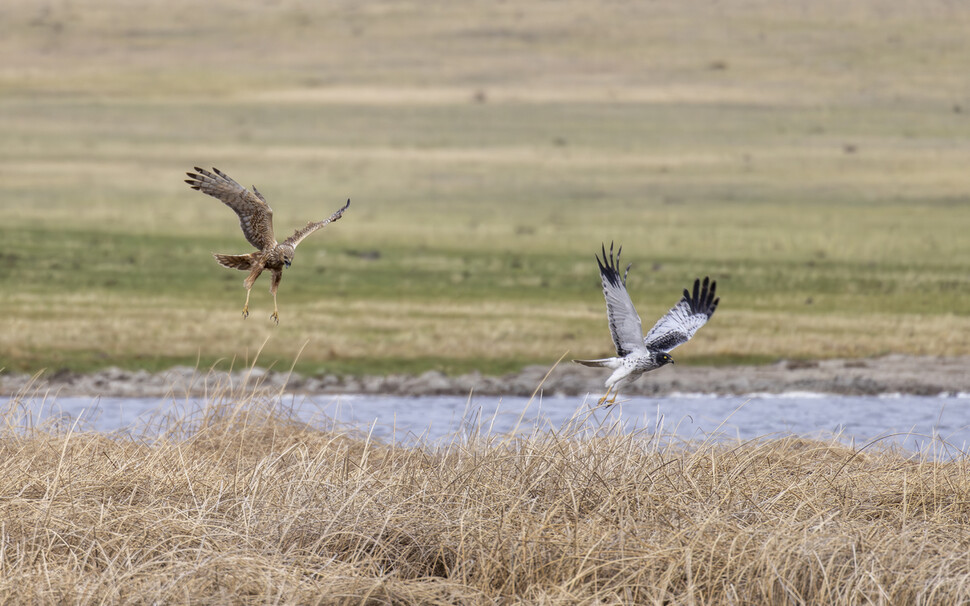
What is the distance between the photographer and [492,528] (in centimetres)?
836

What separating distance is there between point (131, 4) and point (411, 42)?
22653mm

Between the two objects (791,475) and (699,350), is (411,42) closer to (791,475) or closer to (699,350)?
(699,350)

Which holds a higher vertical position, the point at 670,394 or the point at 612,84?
the point at 612,84

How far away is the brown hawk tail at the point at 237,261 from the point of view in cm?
891

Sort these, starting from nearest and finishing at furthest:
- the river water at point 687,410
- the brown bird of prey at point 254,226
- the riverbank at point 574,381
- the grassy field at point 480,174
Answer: the brown bird of prey at point 254,226 < the river water at point 687,410 < the riverbank at point 574,381 < the grassy field at point 480,174

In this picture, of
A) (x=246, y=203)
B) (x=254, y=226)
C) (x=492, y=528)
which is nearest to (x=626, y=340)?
(x=492, y=528)

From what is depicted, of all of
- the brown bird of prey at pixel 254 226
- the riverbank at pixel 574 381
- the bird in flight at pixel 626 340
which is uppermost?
the brown bird of prey at pixel 254 226

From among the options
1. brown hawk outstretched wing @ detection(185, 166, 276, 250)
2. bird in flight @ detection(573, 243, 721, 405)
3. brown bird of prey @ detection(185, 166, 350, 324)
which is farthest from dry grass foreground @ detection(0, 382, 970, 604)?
brown hawk outstretched wing @ detection(185, 166, 276, 250)

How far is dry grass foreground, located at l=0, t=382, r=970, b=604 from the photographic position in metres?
7.72

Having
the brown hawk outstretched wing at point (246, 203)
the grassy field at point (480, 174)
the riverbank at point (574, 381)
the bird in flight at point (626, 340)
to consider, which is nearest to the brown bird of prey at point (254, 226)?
the brown hawk outstretched wing at point (246, 203)

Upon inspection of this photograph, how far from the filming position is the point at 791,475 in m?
10.2

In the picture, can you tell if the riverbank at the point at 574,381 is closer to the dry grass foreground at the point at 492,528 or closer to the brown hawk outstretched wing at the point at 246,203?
the dry grass foreground at the point at 492,528

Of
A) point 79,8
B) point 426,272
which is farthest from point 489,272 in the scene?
point 79,8

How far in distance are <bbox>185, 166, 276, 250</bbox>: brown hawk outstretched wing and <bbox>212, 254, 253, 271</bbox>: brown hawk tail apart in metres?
0.16
